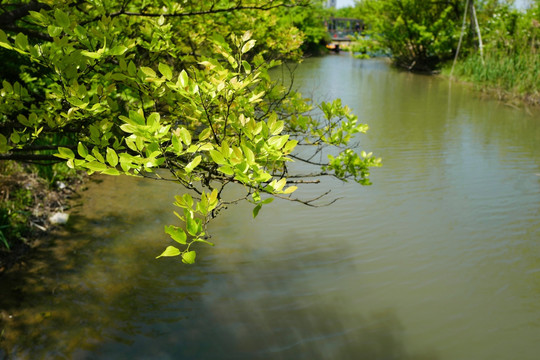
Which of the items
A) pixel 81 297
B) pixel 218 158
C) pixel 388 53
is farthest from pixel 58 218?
pixel 388 53

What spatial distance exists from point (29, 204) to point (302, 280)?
10.8 feet

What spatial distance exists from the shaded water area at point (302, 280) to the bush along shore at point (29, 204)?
7.7 inches

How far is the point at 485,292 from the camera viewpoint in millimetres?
4359

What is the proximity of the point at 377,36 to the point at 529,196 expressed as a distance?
65.6ft

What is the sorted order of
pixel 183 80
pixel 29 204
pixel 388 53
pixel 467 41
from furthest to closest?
1. pixel 388 53
2. pixel 467 41
3. pixel 29 204
4. pixel 183 80

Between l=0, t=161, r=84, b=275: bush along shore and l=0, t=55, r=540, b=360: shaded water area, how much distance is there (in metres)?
0.20

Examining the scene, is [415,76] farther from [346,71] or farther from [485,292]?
[485,292]

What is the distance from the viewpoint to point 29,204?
5.38 m

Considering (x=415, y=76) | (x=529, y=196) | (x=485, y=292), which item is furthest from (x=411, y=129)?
(x=415, y=76)

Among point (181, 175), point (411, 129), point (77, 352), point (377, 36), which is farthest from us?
point (377, 36)

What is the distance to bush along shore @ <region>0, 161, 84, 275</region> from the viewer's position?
4.70 metres

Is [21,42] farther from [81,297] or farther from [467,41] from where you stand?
[467,41]

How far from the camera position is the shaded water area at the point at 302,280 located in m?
3.66

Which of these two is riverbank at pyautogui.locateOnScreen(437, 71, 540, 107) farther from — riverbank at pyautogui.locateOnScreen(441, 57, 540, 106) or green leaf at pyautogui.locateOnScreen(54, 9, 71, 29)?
green leaf at pyautogui.locateOnScreen(54, 9, 71, 29)
